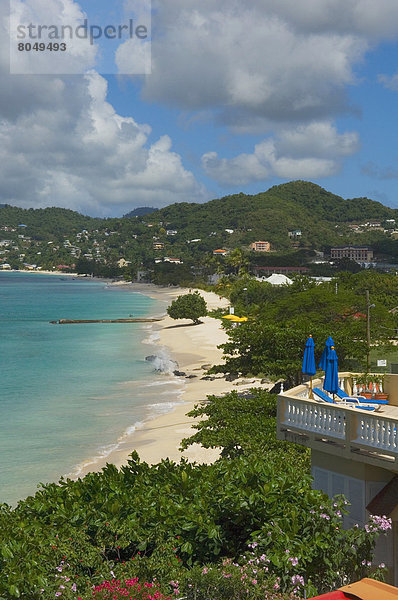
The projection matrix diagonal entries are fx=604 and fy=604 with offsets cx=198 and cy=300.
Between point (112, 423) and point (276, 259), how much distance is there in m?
156

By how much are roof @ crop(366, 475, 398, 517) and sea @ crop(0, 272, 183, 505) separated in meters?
15.2

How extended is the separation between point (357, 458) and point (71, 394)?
33.1m

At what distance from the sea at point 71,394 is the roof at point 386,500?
1517cm

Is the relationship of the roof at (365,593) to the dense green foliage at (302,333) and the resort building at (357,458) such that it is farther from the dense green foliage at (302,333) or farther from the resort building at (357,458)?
the dense green foliage at (302,333)

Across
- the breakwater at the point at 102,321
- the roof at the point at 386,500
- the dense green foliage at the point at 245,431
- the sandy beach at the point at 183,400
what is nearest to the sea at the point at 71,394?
the sandy beach at the point at 183,400

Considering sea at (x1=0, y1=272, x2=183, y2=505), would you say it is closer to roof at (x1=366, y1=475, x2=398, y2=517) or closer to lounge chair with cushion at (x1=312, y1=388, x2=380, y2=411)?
lounge chair with cushion at (x1=312, y1=388, x2=380, y2=411)

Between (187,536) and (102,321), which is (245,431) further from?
(102,321)

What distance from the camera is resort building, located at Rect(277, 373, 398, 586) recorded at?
394 inches

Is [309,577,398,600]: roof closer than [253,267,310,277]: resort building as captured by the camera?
Yes

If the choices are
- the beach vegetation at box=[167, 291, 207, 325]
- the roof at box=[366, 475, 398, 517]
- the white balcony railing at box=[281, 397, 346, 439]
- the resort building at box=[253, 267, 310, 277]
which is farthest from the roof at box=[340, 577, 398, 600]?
the resort building at box=[253, 267, 310, 277]

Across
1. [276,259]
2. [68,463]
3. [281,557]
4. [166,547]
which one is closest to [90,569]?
[166,547]

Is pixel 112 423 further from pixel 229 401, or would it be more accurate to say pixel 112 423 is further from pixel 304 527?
Result: pixel 304 527

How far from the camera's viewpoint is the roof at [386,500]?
9953 mm

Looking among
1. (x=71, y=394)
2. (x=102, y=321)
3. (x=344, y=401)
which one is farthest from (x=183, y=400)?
(x=102, y=321)
